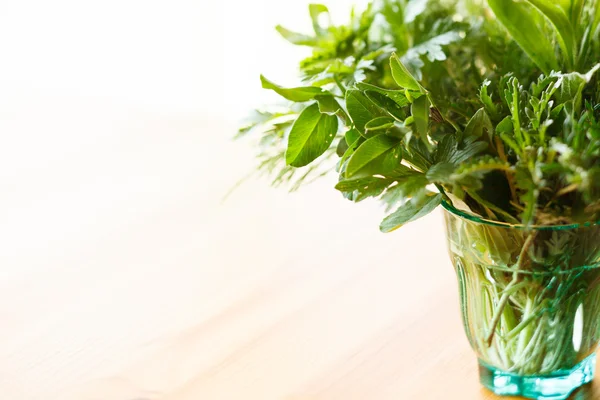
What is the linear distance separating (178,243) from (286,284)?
162mm

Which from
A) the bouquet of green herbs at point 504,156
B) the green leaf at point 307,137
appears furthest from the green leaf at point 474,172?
the green leaf at point 307,137

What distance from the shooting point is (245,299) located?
0.82 meters

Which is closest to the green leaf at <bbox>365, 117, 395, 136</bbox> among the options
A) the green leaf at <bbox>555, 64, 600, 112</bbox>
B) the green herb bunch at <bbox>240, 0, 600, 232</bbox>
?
the green herb bunch at <bbox>240, 0, 600, 232</bbox>

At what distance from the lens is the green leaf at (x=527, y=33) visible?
1.97 ft

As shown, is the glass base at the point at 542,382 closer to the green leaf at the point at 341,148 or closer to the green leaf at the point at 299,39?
the green leaf at the point at 341,148

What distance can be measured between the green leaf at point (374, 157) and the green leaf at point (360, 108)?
3cm

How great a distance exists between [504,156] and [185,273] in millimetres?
437

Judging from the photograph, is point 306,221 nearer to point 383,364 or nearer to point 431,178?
point 383,364

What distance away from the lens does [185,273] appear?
34.5 inches

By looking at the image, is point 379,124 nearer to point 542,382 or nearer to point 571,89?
point 571,89

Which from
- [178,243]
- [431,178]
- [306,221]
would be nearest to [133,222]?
[178,243]

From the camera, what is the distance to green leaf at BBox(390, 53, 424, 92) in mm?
498

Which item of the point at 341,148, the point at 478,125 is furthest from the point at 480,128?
the point at 341,148

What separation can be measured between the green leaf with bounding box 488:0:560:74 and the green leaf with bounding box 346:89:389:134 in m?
0.15
